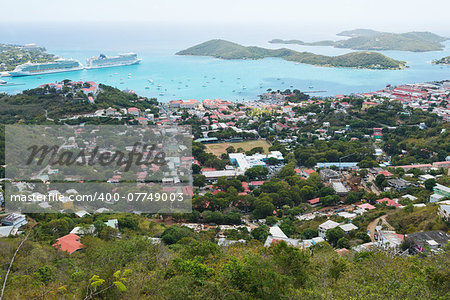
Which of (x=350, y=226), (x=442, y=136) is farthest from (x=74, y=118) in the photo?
(x=442, y=136)

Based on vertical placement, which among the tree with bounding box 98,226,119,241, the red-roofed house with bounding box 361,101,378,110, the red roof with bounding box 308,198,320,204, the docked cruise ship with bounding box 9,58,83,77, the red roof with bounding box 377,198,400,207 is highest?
the docked cruise ship with bounding box 9,58,83,77

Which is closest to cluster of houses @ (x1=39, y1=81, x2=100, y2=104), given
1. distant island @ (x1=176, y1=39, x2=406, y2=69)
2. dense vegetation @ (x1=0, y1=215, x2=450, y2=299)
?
dense vegetation @ (x1=0, y1=215, x2=450, y2=299)

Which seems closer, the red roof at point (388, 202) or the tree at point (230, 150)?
the red roof at point (388, 202)

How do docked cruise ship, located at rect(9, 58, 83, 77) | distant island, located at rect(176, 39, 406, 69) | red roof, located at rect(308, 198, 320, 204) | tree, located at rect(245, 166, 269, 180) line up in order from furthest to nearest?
1. distant island, located at rect(176, 39, 406, 69)
2. docked cruise ship, located at rect(9, 58, 83, 77)
3. tree, located at rect(245, 166, 269, 180)
4. red roof, located at rect(308, 198, 320, 204)

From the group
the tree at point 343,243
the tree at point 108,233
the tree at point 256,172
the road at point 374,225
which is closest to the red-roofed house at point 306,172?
the tree at point 256,172

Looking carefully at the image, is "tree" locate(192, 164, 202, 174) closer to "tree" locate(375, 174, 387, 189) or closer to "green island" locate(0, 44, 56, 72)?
"tree" locate(375, 174, 387, 189)

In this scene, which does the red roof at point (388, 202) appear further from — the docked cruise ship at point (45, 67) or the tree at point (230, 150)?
Result: the docked cruise ship at point (45, 67)

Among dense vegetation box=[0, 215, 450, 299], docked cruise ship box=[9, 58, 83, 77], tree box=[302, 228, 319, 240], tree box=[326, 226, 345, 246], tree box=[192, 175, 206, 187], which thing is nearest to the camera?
dense vegetation box=[0, 215, 450, 299]
